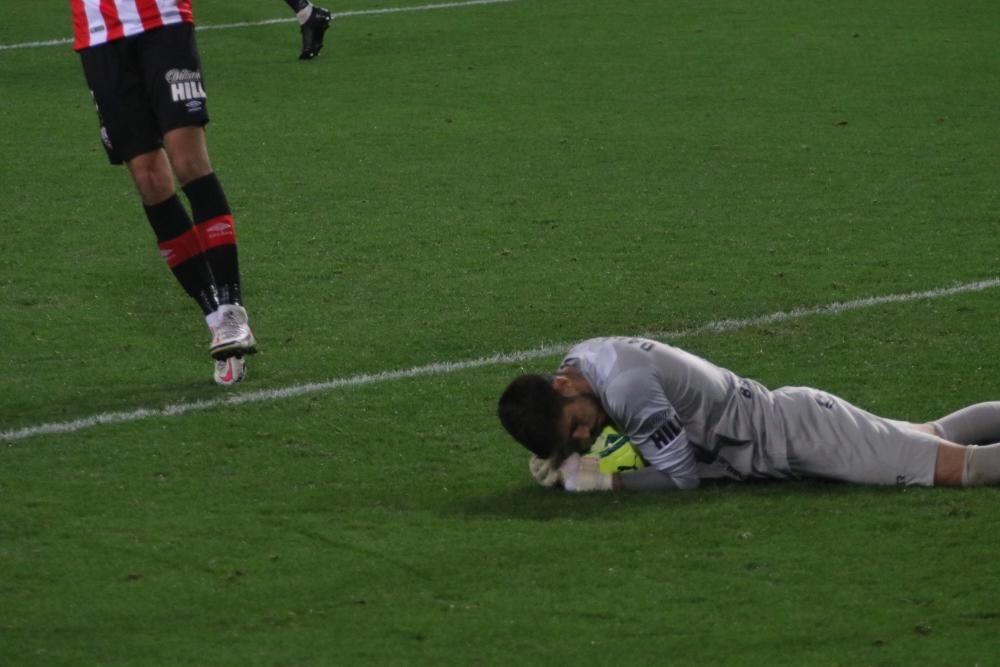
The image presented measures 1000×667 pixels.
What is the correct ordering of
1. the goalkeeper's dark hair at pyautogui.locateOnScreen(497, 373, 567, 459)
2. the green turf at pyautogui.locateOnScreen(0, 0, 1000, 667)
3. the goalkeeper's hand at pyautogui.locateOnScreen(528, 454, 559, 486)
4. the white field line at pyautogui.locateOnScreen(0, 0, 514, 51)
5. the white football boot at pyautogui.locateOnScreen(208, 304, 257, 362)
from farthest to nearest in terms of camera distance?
the white field line at pyautogui.locateOnScreen(0, 0, 514, 51) < the white football boot at pyautogui.locateOnScreen(208, 304, 257, 362) < the goalkeeper's hand at pyautogui.locateOnScreen(528, 454, 559, 486) < the goalkeeper's dark hair at pyautogui.locateOnScreen(497, 373, 567, 459) < the green turf at pyautogui.locateOnScreen(0, 0, 1000, 667)

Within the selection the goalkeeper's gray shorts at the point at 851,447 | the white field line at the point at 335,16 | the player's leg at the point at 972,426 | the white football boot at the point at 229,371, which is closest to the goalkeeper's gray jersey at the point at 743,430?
the goalkeeper's gray shorts at the point at 851,447

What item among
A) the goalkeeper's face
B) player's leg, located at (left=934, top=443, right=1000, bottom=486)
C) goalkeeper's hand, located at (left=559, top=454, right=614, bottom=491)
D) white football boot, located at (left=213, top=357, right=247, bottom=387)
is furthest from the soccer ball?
white football boot, located at (left=213, top=357, right=247, bottom=387)

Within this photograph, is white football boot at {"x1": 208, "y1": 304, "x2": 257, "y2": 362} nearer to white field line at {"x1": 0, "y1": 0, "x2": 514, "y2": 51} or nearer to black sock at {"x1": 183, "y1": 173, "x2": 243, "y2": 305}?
black sock at {"x1": 183, "y1": 173, "x2": 243, "y2": 305}

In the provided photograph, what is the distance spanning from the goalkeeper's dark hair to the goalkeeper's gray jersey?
6.1 inches

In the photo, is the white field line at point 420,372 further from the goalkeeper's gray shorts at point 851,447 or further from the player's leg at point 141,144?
A: the goalkeeper's gray shorts at point 851,447

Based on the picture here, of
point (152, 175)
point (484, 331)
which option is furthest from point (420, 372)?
point (152, 175)

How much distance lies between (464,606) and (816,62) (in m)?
10.0

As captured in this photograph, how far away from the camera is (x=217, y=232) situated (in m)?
7.04

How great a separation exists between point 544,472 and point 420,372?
1.52m

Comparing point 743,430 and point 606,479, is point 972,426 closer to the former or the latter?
point 743,430

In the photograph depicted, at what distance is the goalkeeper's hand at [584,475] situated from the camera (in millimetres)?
5695

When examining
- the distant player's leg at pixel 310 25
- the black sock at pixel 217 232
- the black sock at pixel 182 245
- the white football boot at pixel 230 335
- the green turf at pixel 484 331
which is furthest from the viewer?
the distant player's leg at pixel 310 25

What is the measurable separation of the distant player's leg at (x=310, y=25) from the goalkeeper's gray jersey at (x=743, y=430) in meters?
9.08

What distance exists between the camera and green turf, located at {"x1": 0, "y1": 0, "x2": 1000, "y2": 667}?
4.75 m
